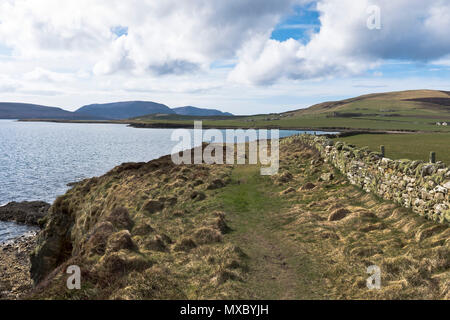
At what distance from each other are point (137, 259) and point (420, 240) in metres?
12.5

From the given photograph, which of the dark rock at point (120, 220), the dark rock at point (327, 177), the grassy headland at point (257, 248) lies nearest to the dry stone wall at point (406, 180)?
the grassy headland at point (257, 248)

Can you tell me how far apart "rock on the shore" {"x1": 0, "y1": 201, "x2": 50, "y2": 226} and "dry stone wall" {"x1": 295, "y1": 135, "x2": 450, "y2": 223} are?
4013cm

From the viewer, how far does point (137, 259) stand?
1276 cm

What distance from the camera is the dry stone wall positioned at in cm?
1412

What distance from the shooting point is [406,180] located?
55.6 ft

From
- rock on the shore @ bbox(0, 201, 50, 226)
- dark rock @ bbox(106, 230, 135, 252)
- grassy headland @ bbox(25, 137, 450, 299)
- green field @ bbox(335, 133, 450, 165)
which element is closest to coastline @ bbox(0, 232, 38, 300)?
grassy headland @ bbox(25, 137, 450, 299)

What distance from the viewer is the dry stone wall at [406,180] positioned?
14117 millimetres

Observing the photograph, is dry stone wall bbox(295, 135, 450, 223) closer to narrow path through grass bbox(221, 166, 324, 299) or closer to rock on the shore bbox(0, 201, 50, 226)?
narrow path through grass bbox(221, 166, 324, 299)

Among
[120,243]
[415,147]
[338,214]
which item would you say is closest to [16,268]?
[120,243]
